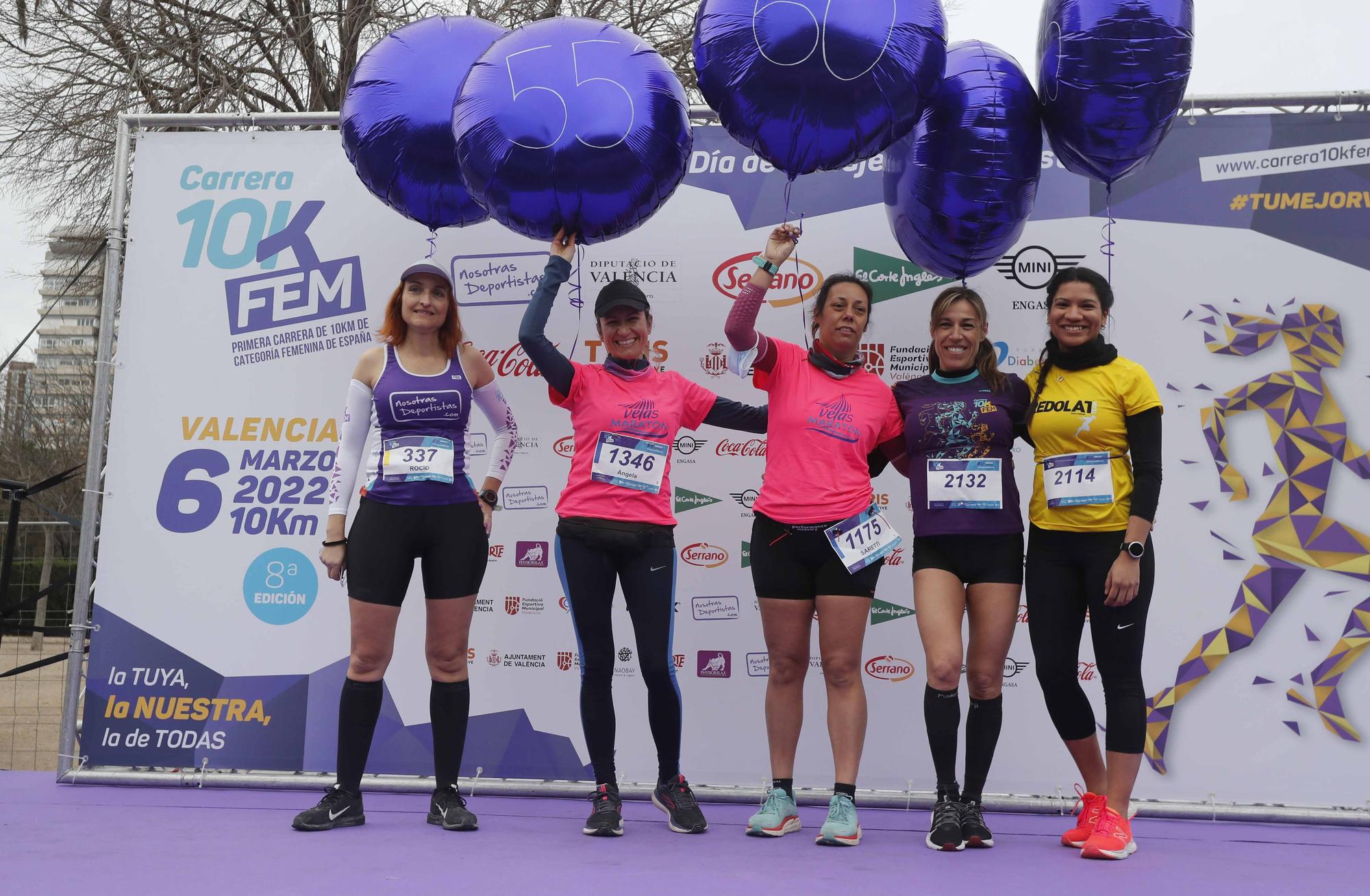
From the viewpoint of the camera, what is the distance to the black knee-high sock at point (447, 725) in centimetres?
329

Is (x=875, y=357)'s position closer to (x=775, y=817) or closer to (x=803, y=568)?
(x=803, y=568)

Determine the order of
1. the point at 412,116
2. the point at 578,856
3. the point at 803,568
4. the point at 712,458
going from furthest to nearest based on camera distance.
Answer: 1. the point at 712,458
2. the point at 412,116
3. the point at 803,568
4. the point at 578,856

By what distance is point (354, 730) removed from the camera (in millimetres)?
3227

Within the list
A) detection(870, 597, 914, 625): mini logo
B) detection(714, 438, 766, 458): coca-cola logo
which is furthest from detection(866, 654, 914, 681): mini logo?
detection(714, 438, 766, 458): coca-cola logo

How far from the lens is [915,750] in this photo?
3898 mm

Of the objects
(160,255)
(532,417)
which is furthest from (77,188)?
(532,417)

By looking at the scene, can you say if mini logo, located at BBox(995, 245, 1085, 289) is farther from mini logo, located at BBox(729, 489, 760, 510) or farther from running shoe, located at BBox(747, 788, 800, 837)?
running shoe, located at BBox(747, 788, 800, 837)

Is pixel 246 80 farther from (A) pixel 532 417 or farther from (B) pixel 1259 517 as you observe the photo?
(B) pixel 1259 517

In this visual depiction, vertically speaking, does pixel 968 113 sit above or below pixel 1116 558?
above

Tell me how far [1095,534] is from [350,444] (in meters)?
2.17

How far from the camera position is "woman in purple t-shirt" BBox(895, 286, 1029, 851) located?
3.10 metres

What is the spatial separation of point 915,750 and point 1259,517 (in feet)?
→ 4.77

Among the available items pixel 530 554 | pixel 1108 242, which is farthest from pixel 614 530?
pixel 1108 242

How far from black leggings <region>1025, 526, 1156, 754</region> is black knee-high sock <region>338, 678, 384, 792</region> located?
76.2 inches
